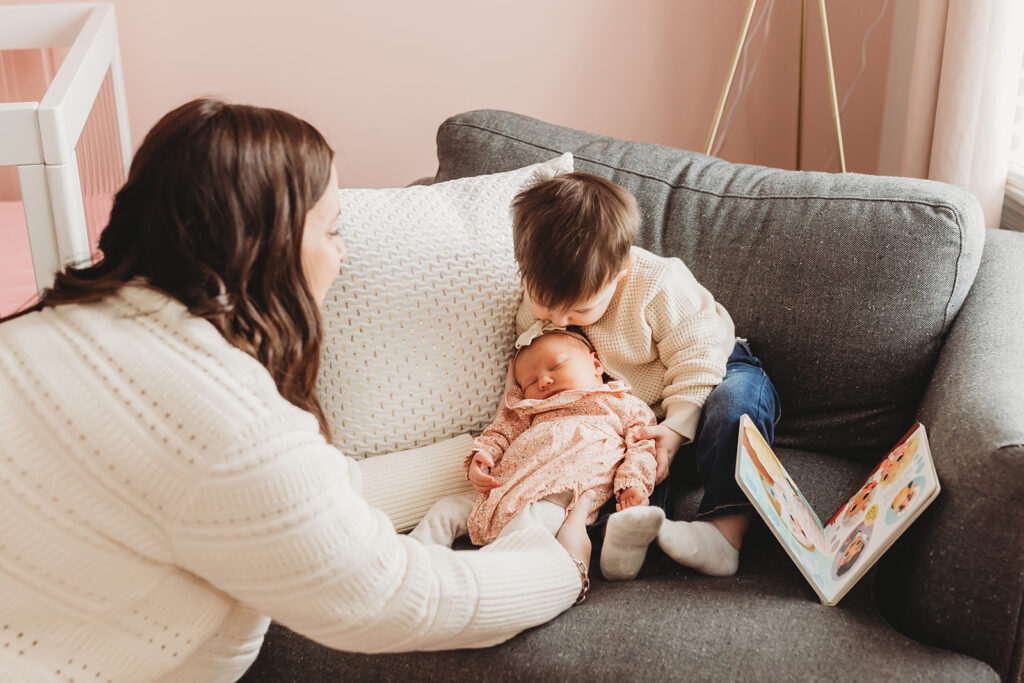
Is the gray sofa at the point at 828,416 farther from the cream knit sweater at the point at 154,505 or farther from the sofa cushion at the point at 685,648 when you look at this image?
the cream knit sweater at the point at 154,505

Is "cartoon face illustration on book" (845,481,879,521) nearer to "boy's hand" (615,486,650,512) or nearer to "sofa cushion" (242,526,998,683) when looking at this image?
"sofa cushion" (242,526,998,683)

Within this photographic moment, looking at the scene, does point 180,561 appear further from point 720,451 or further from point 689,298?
point 689,298

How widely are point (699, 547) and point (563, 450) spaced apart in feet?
0.76

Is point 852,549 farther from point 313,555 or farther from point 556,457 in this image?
point 313,555

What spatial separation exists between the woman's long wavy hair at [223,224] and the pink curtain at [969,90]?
1342 millimetres

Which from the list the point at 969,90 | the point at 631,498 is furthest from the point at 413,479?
the point at 969,90

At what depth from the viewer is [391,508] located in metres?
1.33

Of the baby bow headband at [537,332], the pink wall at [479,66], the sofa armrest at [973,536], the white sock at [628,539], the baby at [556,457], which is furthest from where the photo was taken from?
the pink wall at [479,66]

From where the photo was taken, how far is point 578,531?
1213mm

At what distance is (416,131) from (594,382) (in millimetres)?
1208

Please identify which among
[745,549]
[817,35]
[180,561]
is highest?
[817,35]

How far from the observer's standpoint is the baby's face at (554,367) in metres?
1.40

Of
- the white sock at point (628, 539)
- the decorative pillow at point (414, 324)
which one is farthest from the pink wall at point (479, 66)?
the white sock at point (628, 539)

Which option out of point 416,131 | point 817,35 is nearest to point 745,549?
point 416,131
